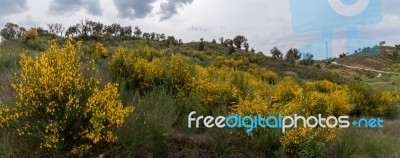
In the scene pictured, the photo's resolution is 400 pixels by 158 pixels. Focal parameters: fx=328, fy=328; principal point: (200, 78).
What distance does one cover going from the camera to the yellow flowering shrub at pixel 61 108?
15.0 ft

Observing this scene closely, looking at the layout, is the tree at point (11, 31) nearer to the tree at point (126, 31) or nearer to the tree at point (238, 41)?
the tree at point (126, 31)

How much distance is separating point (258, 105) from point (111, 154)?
2.82 m

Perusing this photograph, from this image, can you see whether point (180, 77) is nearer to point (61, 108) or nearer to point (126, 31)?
point (61, 108)

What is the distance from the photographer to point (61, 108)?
187 inches

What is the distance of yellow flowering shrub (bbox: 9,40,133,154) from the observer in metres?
4.57

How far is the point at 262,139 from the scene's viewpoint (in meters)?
5.92

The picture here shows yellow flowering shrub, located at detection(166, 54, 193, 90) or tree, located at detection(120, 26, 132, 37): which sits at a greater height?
tree, located at detection(120, 26, 132, 37)

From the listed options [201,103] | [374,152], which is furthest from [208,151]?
[374,152]

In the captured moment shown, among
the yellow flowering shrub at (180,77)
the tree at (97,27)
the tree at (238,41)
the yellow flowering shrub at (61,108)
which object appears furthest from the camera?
the tree at (238,41)

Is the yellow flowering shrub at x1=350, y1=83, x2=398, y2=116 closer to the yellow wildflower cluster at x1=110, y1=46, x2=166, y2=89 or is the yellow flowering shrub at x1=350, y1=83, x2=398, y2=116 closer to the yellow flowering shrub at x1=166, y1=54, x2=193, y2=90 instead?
the yellow flowering shrub at x1=166, y1=54, x2=193, y2=90

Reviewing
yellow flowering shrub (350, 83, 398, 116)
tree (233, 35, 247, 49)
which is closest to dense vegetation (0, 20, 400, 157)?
yellow flowering shrub (350, 83, 398, 116)

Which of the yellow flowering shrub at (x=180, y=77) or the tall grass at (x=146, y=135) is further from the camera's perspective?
the yellow flowering shrub at (x=180, y=77)

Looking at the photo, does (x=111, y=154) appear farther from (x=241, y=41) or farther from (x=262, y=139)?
(x=241, y=41)

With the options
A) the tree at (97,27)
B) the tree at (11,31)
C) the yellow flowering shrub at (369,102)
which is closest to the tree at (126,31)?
the tree at (97,27)
